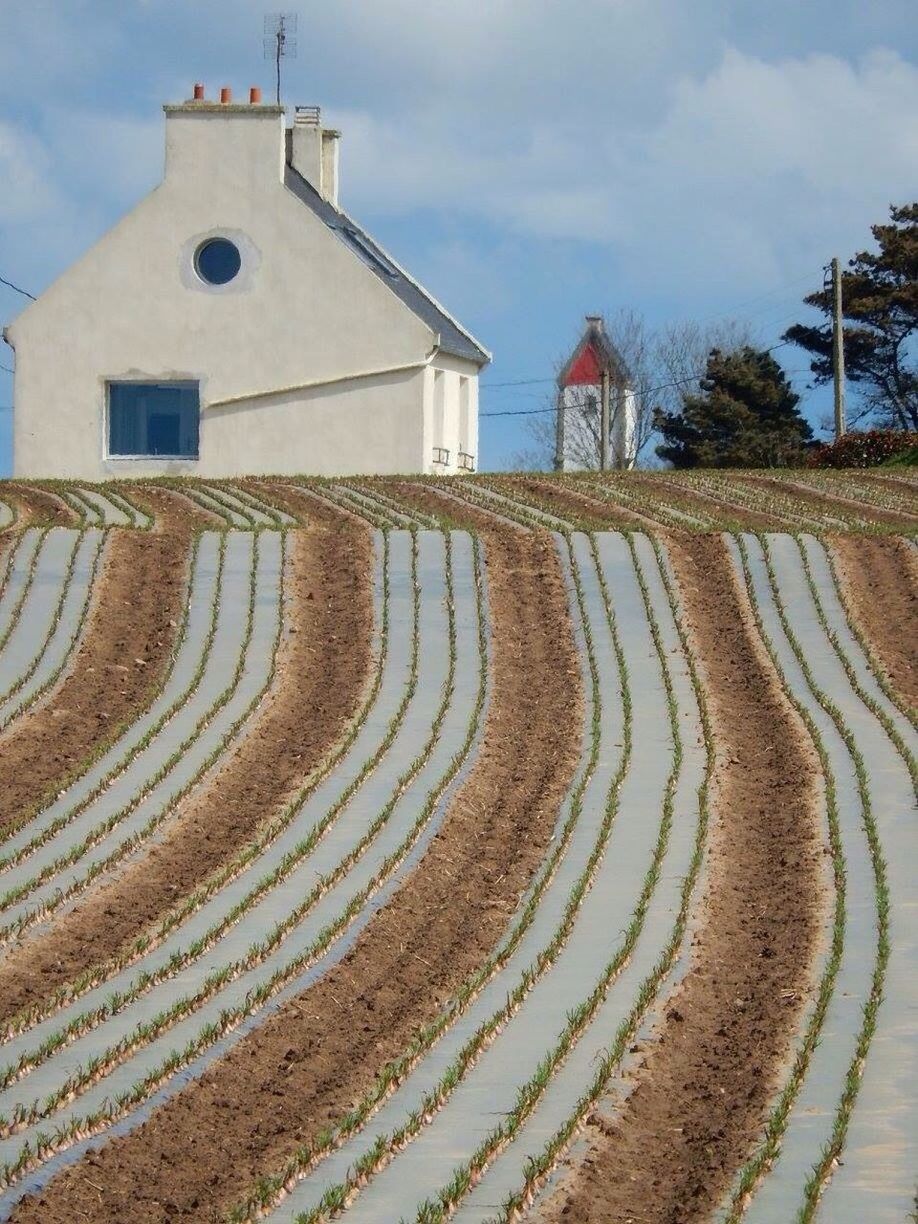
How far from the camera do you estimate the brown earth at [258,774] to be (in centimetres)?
904

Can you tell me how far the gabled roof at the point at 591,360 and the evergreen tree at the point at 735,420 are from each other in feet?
42.1

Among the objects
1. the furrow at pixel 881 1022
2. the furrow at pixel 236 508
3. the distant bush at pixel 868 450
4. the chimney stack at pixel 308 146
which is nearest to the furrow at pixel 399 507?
the furrow at pixel 236 508

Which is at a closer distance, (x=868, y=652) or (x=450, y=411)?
(x=868, y=652)

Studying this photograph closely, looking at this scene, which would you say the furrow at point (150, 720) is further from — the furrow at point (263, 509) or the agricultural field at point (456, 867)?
the furrow at point (263, 509)

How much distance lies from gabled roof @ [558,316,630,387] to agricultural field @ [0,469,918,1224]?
46.0 metres

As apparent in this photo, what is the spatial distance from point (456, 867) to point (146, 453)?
68.8 feet

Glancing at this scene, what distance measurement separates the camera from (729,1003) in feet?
27.3

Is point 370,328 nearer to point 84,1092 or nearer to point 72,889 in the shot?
point 72,889

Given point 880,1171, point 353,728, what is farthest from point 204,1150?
point 353,728

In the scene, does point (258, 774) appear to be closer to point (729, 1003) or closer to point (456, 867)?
point (456, 867)

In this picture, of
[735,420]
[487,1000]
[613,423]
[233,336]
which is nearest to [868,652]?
[487,1000]

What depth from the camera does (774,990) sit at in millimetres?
8477

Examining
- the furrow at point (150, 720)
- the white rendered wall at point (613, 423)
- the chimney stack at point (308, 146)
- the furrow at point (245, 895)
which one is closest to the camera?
the furrow at point (245, 895)

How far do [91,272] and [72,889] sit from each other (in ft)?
71.7
